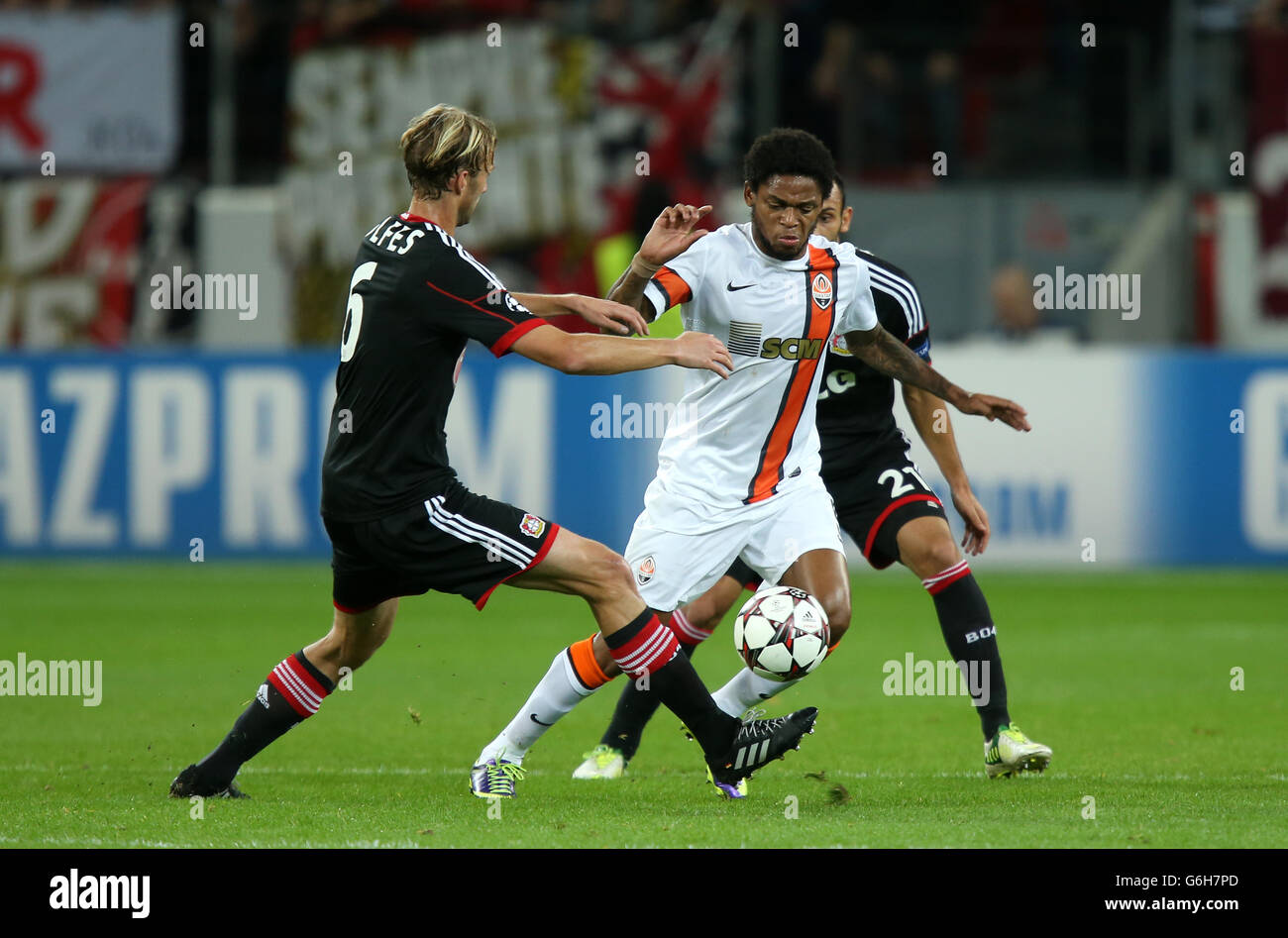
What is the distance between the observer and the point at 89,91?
55.2 feet

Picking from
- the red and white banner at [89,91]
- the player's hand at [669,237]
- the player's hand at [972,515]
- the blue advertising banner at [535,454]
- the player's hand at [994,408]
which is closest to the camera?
the player's hand at [669,237]

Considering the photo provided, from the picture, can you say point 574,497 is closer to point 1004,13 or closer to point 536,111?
point 536,111

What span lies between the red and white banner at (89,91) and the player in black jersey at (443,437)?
11638 mm

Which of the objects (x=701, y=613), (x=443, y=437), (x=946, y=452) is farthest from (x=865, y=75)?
(x=443, y=437)

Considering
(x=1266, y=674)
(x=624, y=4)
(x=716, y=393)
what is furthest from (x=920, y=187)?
(x=716, y=393)

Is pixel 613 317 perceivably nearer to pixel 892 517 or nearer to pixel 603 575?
pixel 603 575

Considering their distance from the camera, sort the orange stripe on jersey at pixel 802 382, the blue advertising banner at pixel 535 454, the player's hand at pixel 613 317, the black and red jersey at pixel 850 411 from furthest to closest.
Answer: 1. the blue advertising banner at pixel 535 454
2. the black and red jersey at pixel 850 411
3. the orange stripe on jersey at pixel 802 382
4. the player's hand at pixel 613 317

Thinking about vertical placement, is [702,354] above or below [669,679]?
above

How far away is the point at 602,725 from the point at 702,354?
322cm

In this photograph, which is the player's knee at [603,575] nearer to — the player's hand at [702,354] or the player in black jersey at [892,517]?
the player's hand at [702,354]

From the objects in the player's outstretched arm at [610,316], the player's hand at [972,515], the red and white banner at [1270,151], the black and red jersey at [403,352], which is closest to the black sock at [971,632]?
the player's hand at [972,515]

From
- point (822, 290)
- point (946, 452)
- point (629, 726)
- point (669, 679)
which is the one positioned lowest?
point (629, 726)

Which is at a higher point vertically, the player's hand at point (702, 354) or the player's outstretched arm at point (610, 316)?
the player's outstretched arm at point (610, 316)

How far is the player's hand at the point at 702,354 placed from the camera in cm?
536
